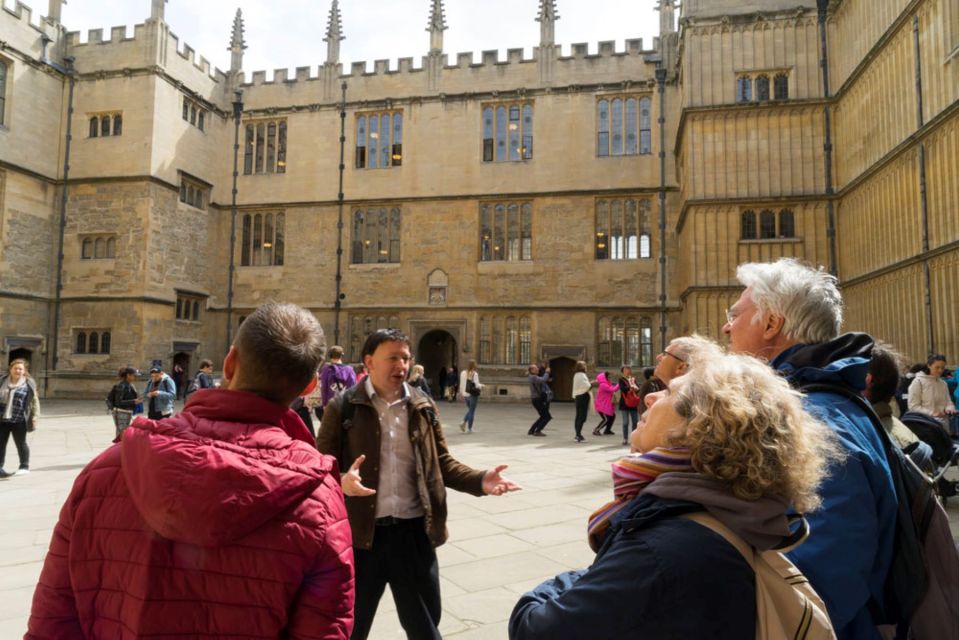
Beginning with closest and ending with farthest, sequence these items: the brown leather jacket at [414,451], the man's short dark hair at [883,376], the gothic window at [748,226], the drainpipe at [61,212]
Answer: the brown leather jacket at [414,451]
the man's short dark hair at [883,376]
the gothic window at [748,226]
the drainpipe at [61,212]

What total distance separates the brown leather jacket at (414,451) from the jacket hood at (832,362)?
1.44 m

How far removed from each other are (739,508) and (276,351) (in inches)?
37.8

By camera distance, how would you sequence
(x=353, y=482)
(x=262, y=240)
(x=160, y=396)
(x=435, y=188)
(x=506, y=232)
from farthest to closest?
(x=262, y=240) → (x=435, y=188) → (x=506, y=232) → (x=160, y=396) → (x=353, y=482)

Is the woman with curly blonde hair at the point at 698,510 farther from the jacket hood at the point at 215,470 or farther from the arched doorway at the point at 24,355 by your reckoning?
the arched doorway at the point at 24,355

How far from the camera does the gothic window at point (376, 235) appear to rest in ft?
67.9

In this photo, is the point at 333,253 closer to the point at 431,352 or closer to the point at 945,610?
the point at 431,352

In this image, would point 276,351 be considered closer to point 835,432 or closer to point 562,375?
point 835,432

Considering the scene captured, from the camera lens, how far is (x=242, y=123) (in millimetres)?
21688

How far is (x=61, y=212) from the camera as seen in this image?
19000 millimetres

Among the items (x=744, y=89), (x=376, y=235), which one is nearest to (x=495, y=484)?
(x=744, y=89)

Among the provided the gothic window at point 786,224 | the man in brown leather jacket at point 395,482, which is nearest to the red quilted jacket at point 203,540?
the man in brown leather jacket at point 395,482

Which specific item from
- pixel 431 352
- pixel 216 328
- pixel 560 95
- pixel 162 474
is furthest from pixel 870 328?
pixel 216 328

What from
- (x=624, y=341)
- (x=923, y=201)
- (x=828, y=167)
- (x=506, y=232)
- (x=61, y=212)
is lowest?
(x=624, y=341)

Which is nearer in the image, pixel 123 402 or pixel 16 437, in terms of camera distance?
pixel 16 437
